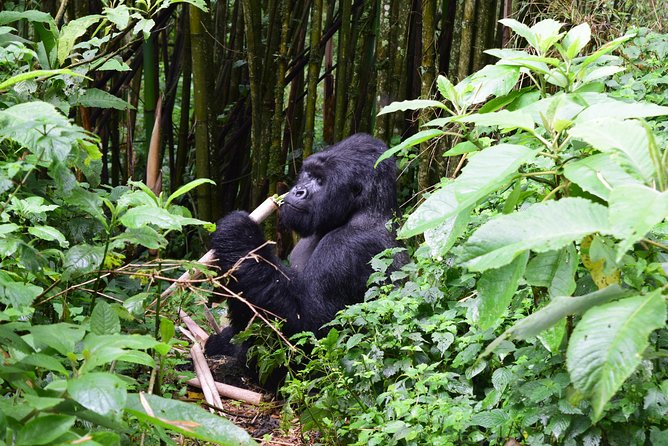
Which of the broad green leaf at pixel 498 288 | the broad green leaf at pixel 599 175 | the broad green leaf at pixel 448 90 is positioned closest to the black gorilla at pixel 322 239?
the broad green leaf at pixel 448 90

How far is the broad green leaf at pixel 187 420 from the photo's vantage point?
5.28 ft

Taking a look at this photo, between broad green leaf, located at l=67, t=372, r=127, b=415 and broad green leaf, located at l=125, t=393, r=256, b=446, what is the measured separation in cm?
13

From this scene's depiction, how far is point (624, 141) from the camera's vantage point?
4.89 feet

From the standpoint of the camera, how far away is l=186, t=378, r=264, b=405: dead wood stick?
12.5 feet

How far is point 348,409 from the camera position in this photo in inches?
107

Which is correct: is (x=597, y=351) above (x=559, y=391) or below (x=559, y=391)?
above

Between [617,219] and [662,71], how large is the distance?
268 centimetres

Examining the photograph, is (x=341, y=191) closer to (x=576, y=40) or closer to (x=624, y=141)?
(x=576, y=40)

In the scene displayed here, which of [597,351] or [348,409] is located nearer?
[597,351]

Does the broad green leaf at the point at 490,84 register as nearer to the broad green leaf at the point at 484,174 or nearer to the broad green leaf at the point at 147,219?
the broad green leaf at the point at 484,174

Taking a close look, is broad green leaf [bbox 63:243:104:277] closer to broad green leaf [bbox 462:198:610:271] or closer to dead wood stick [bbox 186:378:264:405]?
broad green leaf [bbox 462:198:610:271]

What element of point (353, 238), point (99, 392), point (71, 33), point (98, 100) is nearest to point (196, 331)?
point (353, 238)

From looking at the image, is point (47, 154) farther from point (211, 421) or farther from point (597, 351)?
point (597, 351)

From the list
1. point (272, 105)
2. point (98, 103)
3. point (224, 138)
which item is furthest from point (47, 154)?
point (224, 138)
